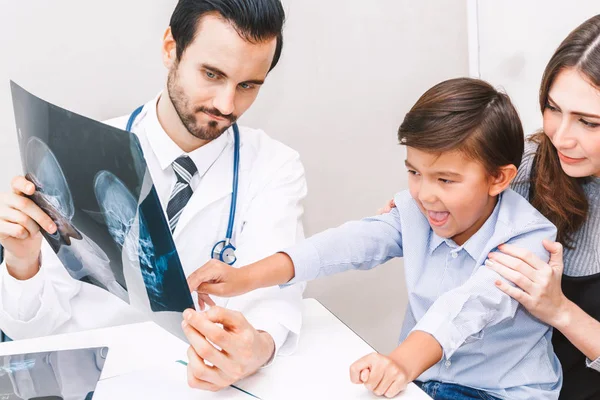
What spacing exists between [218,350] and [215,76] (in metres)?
0.57

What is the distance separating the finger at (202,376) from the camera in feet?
3.14

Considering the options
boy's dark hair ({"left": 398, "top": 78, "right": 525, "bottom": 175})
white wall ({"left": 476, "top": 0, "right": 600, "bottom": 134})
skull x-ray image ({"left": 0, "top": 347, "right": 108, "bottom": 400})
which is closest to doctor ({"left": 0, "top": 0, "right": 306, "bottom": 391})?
skull x-ray image ({"left": 0, "top": 347, "right": 108, "bottom": 400})

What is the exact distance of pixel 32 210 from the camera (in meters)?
1.12

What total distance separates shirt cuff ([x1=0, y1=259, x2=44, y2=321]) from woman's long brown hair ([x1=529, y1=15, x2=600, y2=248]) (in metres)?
1.00

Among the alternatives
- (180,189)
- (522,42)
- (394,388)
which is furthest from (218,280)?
(522,42)

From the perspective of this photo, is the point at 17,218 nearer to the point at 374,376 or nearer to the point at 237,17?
the point at 237,17

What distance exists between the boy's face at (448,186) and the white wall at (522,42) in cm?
76

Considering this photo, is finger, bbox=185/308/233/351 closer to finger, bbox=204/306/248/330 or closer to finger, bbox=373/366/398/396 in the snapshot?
finger, bbox=204/306/248/330

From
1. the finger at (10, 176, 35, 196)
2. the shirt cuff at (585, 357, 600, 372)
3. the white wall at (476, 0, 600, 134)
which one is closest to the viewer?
the finger at (10, 176, 35, 196)

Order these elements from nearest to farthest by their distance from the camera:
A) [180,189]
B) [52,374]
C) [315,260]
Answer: [52,374], [315,260], [180,189]

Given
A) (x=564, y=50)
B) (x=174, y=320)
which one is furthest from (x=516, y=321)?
(x=174, y=320)

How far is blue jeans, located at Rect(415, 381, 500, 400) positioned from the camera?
→ 1180 millimetres

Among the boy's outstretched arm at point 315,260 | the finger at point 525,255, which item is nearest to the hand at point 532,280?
the finger at point 525,255

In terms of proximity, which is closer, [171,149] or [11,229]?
[11,229]
